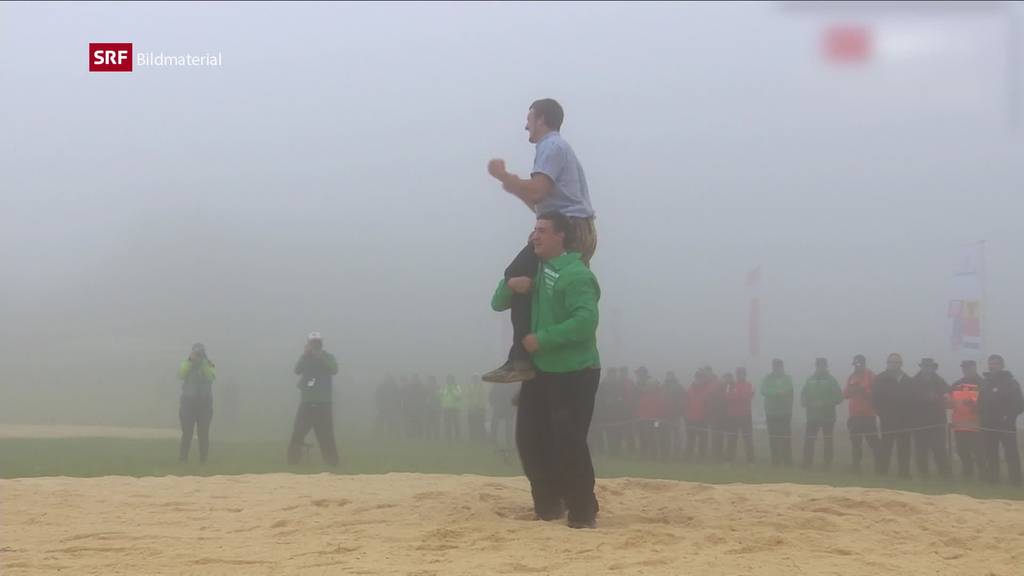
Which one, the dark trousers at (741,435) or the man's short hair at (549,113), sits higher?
the man's short hair at (549,113)


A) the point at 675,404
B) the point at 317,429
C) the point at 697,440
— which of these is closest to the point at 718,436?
the point at 697,440

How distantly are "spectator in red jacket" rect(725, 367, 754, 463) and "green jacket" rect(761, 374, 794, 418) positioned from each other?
145 millimetres

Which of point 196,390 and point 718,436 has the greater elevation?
point 196,390

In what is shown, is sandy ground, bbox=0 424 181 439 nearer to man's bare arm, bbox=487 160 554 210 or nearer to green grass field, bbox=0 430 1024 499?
green grass field, bbox=0 430 1024 499

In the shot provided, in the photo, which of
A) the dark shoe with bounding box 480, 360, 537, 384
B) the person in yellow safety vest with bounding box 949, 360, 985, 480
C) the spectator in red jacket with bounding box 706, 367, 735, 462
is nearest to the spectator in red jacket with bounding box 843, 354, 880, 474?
the person in yellow safety vest with bounding box 949, 360, 985, 480

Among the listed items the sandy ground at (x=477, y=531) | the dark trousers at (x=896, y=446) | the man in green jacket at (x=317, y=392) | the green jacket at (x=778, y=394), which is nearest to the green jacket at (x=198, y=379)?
the man in green jacket at (x=317, y=392)

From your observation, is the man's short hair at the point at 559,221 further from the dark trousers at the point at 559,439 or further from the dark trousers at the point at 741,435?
the dark trousers at the point at 741,435

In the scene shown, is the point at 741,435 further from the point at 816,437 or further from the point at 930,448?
the point at 930,448

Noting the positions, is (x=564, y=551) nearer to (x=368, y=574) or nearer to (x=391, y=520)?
(x=368, y=574)

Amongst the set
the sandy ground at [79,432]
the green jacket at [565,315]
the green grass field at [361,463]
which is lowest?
the green grass field at [361,463]

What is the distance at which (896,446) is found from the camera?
7375mm

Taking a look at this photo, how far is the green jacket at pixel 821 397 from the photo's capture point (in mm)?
7773

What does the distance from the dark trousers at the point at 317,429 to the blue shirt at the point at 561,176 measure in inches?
162

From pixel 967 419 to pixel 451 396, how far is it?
4.32 metres
